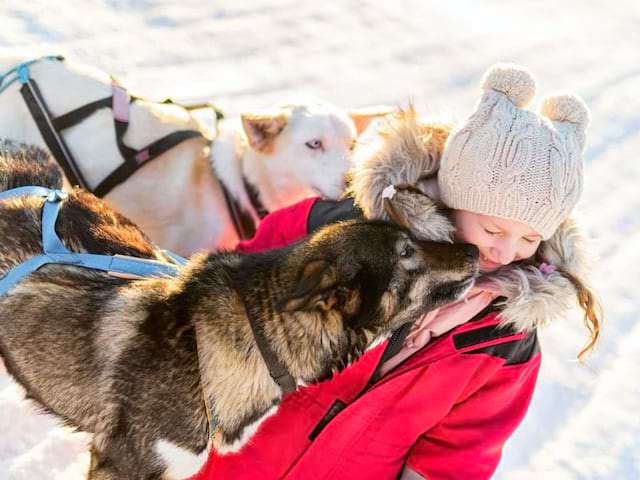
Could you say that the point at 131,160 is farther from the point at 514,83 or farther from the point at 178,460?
the point at 514,83

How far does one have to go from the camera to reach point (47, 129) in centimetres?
288

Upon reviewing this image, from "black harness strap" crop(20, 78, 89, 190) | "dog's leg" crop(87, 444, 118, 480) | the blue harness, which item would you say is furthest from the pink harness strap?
"dog's leg" crop(87, 444, 118, 480)

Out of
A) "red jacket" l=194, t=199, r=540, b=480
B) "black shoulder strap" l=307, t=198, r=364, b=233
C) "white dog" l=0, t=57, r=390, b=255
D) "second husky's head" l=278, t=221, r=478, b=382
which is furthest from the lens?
"white dog" l=0, t=57, r=390, b=255

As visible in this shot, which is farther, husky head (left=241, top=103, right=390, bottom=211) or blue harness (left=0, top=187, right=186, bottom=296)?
husky head (left=241, top=103, right=390, bottom=211)

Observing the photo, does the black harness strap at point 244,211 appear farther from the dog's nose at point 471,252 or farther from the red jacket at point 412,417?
the dog's nose at point 471,252

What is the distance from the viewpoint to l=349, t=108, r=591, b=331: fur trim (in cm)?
207

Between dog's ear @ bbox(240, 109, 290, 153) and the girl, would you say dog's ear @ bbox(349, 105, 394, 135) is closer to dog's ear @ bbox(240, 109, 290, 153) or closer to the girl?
dog's ear @ bbox(240, 109, 290, 153)

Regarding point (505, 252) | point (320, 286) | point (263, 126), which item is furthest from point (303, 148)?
point (320, 286)

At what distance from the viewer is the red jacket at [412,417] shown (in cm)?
217

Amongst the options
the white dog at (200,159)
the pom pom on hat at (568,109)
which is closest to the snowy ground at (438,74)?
the white dog at (200,159)

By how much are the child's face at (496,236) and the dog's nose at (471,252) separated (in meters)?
0.08

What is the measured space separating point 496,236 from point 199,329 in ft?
2.95

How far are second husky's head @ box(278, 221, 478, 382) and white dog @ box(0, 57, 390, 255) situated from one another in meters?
1.06

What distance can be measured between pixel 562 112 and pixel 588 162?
3239mm
